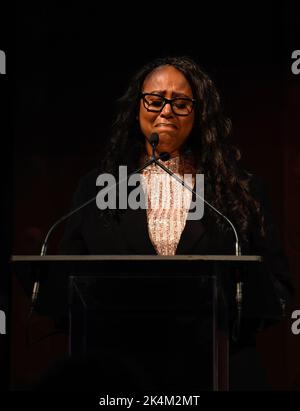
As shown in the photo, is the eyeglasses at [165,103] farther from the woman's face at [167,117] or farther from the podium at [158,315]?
the podium at [158,315]

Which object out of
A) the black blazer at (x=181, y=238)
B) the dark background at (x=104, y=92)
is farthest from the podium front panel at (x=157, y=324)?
the dark background at (x=104, y=92)

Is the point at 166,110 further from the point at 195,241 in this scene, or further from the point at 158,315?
the point at 158,315

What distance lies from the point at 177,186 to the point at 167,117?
0.22 meters

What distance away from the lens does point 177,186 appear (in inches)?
112

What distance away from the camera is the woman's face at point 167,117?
2.74 meters

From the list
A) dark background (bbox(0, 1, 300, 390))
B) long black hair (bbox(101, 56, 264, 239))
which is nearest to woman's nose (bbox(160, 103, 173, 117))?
long black hair (bbox(101, 56, 264, 239))

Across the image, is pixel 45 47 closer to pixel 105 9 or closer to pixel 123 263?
pixel 105 9

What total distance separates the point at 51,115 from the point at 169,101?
118cm

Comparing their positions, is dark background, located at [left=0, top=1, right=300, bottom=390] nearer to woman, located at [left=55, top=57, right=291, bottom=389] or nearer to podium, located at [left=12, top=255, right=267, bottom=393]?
woman, located at [left=55, top=57, right=291, bottom=389]

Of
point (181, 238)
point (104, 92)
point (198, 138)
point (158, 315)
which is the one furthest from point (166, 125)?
point (104, 92)

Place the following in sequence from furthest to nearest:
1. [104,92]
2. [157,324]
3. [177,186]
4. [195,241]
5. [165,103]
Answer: [104,92] < [177,186] < [165,103] < [195,241] < [157,324]

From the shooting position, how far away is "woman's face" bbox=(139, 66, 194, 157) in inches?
108
